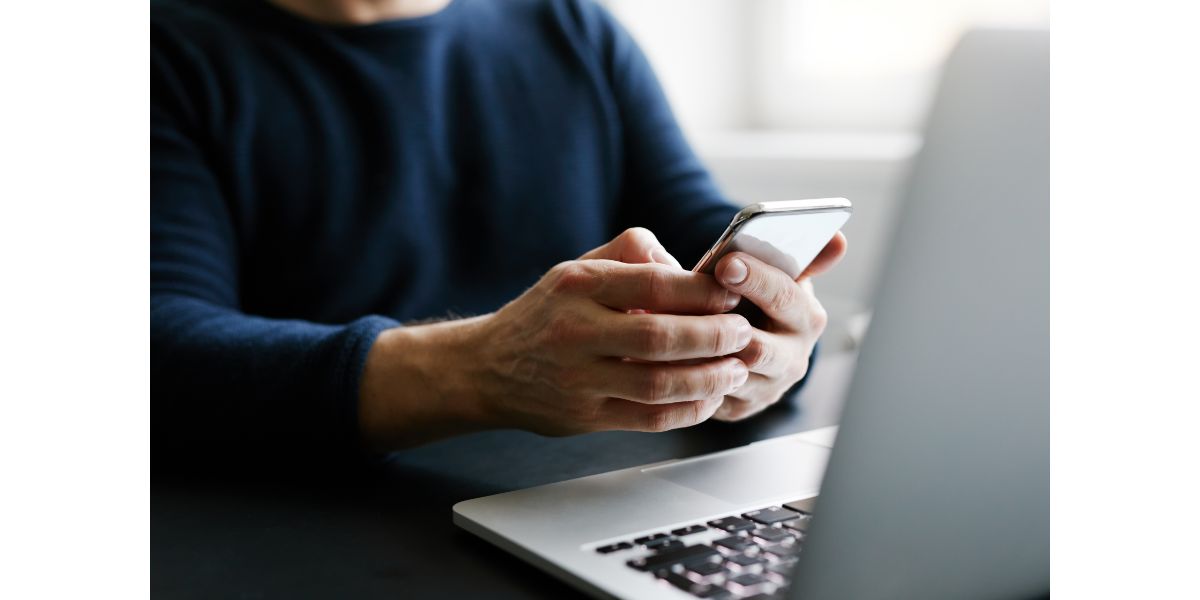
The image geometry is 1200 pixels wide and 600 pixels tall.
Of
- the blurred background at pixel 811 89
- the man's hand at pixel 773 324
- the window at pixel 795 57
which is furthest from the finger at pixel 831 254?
the window at pixel 795 57

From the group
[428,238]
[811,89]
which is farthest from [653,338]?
[811,89]

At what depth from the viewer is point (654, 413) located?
599mm

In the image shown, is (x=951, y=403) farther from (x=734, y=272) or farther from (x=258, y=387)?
(x=258, y=387)

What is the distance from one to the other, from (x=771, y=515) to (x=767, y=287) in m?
0.15

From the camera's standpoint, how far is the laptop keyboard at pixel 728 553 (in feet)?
1.36

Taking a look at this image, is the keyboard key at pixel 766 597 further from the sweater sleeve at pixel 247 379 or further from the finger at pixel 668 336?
the sweater sleeve at pixel 247 379

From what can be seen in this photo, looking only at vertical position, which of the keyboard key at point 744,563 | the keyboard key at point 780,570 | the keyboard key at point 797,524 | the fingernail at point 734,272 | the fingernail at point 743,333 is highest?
the fingernail at point 734,272

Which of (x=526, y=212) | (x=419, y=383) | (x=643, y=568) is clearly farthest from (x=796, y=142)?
(x=643, y=568)

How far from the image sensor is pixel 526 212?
1207mm

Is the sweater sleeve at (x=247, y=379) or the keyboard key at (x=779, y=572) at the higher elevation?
the keyboard key at (x=779, y=572)

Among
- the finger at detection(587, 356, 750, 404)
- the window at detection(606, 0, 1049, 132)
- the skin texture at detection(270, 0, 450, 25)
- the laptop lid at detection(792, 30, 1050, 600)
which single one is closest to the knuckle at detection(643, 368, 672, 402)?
the finger at detection(587, 356, 750, 404)

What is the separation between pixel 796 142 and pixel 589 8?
0.73 meters

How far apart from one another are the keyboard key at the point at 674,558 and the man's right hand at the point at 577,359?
132 millimetres

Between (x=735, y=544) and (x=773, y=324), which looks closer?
(x=735, y=544)
